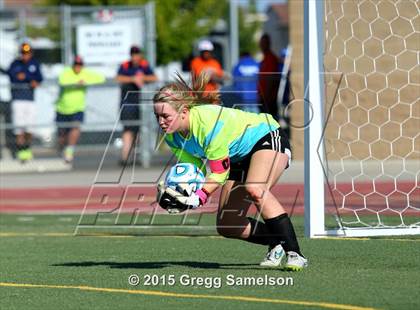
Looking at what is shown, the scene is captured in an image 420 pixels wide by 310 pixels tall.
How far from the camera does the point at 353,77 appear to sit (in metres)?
17.0

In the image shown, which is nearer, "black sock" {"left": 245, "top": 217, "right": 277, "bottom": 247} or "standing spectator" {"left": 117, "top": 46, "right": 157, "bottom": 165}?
"black sock" {"left": 245, "top": 217, "right": 277, "bottom": 247}

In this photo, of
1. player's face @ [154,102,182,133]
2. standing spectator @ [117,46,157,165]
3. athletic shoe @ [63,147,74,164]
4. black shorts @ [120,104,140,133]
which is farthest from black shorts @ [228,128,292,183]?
athletic shoe @ [63,147,74,164]

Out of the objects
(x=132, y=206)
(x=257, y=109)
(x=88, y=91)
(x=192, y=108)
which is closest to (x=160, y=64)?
(x=88, y=91)

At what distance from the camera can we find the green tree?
115ft

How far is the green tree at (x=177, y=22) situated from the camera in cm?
3500

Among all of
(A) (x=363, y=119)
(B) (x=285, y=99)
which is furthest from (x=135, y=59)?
(A) (x=363, y=119)

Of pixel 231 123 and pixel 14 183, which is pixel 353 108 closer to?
pixel 14 183

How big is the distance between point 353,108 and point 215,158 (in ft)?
32.8

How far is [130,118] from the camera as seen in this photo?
20344 millimetres

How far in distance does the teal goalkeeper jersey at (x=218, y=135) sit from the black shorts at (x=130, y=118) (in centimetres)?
1201

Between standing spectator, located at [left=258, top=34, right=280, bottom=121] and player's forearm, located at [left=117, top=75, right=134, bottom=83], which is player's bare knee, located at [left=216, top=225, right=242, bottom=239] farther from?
player's forearm, located at [left=117, top=75, right=134, bottom=83]

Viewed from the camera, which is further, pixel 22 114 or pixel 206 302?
pixel 22 114

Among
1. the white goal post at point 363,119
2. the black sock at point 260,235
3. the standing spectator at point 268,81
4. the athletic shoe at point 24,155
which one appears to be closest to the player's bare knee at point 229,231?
the black sock at point 260,235

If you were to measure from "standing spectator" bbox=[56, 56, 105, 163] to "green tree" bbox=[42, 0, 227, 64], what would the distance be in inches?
505
